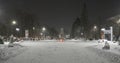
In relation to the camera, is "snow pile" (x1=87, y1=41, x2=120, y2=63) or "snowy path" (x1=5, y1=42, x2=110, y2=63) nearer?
"snowy path" (x1=5, y1=42, x2=110, y2=63)

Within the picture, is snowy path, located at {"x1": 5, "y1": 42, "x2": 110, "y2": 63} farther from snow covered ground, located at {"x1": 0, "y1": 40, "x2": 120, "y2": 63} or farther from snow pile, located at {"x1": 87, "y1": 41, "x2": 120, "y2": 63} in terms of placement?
snow pile, located at {"x1": 87, "y1": 41, "x2": 120, "y2": 63}

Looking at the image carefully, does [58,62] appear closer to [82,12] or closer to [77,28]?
[82,12]

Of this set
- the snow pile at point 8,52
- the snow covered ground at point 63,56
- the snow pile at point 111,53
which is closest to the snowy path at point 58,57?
the snow covered ground at point 63,56

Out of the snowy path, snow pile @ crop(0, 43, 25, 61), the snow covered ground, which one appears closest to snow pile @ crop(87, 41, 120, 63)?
the snow covered ground

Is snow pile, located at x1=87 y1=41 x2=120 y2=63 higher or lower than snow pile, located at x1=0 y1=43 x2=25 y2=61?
above

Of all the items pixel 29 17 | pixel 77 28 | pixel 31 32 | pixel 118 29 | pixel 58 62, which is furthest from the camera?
pixel 77 28

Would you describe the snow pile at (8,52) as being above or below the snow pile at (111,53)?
above

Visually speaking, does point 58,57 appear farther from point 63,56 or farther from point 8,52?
point 8,52

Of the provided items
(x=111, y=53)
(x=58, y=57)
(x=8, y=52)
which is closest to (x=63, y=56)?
(x=58, y=57)

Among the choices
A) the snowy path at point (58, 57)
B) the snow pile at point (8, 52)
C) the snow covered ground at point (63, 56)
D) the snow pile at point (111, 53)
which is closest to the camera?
the snowy path at point (58, 57)

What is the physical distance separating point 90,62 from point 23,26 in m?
92.5

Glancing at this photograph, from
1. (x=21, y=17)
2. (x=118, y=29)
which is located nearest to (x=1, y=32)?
(x=21, y=17)

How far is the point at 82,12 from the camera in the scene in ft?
534

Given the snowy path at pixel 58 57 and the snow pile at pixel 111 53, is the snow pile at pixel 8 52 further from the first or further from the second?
the snow pile at pixel 111 53
